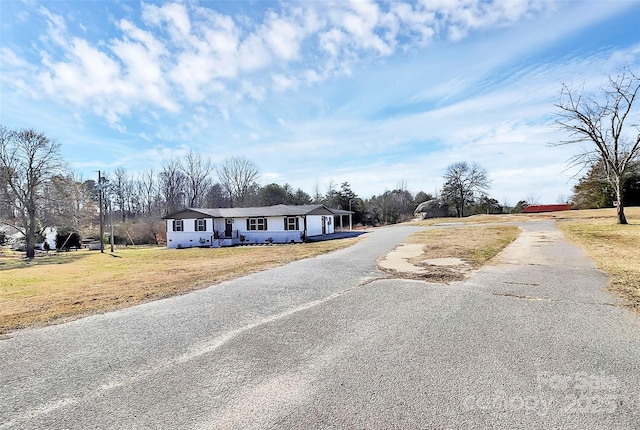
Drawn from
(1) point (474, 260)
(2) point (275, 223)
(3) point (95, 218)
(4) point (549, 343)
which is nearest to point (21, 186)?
(3) point (95, 218)

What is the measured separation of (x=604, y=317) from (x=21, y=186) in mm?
38097

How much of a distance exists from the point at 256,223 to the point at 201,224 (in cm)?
526

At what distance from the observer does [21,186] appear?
28469mm

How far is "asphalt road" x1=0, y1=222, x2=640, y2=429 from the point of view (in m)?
2.76

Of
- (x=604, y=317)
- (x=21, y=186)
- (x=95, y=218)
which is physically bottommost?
(x=604, y=317)

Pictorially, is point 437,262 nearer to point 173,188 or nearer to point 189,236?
point 189,236

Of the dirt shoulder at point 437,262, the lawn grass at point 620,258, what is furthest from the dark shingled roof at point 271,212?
the lawn grass at point 620,258

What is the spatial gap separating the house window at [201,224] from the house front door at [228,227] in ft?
5.95

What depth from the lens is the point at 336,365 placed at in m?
3.66

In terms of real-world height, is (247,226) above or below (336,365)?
above

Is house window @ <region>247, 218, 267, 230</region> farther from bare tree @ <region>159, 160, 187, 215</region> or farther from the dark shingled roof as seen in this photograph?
bare tree @ <region>159, 160, 187, 215</region>

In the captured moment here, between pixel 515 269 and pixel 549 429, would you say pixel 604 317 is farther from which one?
pixel 515 269

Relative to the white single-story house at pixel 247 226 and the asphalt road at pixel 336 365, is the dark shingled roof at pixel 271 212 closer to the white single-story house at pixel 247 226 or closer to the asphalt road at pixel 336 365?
the white single-story house at pixel 247 226

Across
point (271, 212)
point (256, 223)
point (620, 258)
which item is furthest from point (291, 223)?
point (620, 258)
